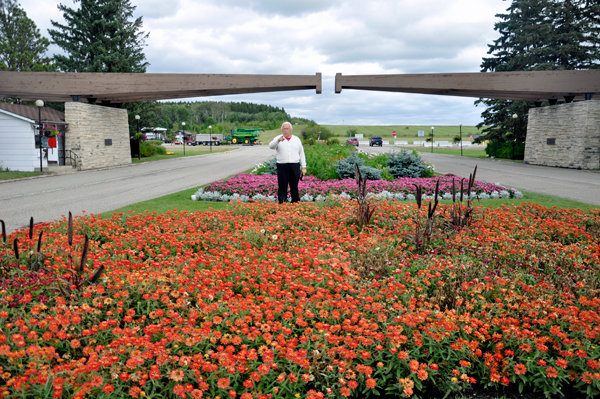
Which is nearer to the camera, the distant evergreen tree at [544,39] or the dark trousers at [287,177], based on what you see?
the dark trousers at [287,177]

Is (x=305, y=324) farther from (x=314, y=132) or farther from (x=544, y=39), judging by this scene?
(x=314, y=132)

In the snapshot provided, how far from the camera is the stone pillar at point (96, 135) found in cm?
2091

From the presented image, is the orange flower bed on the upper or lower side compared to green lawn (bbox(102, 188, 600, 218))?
upper

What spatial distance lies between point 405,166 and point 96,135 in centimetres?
1751

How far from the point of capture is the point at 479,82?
1800cm

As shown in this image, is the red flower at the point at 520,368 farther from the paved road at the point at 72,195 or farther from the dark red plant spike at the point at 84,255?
the paved road at the point at 72,195

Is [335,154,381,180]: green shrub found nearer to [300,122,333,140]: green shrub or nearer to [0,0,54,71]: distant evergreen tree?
[0,0,54,71]: distant evergreen tree

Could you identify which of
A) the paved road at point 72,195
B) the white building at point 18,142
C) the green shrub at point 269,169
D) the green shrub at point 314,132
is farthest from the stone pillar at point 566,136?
the green shrub at point 314,132

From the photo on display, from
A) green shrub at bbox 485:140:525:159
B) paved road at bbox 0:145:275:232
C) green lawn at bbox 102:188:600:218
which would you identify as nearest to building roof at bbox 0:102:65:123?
paved road at bbox 0:145:275:232

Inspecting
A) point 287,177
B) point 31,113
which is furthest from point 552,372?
point 31,113

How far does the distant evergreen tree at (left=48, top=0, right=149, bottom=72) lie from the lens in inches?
1078

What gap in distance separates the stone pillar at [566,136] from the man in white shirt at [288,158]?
20391 millimetres

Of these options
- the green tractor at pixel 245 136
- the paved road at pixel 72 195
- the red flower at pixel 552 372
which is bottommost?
the paved road at pixel 72 195

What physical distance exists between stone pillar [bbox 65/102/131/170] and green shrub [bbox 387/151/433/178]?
54.6 feet
